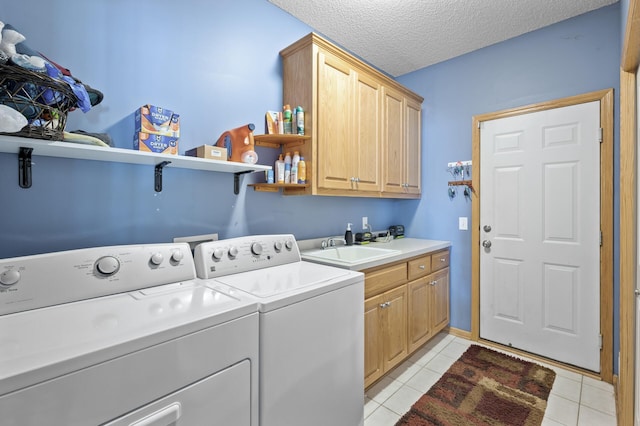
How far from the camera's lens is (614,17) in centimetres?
211

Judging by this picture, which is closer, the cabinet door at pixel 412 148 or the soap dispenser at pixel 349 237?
the soap dispenser at pixel 349 237

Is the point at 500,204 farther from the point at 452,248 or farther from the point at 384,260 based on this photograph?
the point at 384,260

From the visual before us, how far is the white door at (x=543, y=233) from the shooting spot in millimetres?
2189

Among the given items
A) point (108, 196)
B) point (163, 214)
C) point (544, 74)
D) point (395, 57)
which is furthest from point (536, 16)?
point (108, 196)

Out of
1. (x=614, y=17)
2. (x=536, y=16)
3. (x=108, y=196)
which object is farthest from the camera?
(x=536, y=16)

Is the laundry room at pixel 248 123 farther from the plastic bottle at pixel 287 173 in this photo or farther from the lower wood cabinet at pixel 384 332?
the lower wood cabinet at pixel 384 332

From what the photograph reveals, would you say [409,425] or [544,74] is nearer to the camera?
[409,425]

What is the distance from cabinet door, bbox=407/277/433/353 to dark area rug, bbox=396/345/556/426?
0.95ft

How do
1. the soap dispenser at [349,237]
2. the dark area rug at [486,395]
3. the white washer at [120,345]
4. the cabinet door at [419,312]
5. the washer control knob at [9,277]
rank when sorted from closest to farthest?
the white washer at [120,345] < the washer control knob at [9,277] < the dark area rug at [486,395] < the cabinet door at [419,312] < the soap dispenser at [349,237]

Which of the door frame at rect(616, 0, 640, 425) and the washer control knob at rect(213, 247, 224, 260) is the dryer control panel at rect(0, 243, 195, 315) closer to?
the washer control knob at rect(213, 247, 224, 260)

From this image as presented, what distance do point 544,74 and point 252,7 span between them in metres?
2.32

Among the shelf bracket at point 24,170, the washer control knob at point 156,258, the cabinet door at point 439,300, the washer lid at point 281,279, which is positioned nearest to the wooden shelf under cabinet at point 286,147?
the washer lid at point 281,279

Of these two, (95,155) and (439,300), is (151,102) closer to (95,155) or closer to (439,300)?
(95,155)

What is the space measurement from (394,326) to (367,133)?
4.84 ft
